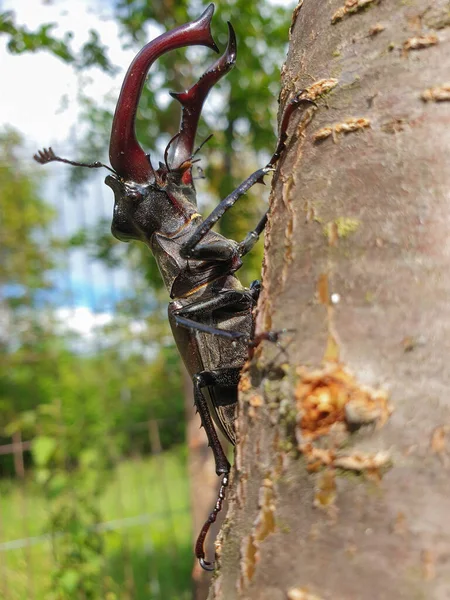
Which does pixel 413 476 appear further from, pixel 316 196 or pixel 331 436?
pixel 316 196

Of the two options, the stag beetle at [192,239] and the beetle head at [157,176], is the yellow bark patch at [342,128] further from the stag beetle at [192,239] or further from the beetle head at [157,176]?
the beetle head at [157,176]

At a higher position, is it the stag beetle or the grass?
the stag beetle

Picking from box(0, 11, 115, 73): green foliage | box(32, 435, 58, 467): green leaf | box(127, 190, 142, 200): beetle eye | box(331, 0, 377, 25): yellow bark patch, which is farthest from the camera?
box(32, 435, 58, 467): green leaf

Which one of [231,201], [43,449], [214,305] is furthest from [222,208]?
[43,449]

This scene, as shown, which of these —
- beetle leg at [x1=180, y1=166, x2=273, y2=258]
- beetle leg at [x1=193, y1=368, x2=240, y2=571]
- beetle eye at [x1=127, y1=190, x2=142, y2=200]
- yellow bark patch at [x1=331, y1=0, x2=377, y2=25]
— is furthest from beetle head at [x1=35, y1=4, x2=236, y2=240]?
yellow bark patch at [x1=331, y1=0, x2=377, y2=25]

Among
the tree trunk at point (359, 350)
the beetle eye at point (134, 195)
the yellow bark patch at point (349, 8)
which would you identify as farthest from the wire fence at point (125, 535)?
the yellow bark patch at point (349, 8)

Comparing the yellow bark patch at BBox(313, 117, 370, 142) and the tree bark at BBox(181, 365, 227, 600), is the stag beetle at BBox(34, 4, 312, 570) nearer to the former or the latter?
the yellow bark patch at BBox(313, 117, 370, 142)
